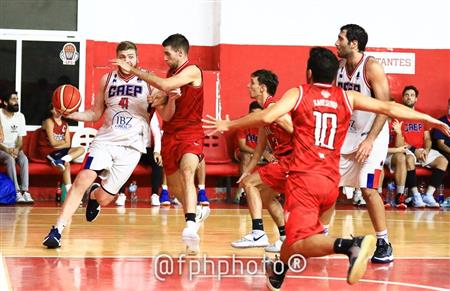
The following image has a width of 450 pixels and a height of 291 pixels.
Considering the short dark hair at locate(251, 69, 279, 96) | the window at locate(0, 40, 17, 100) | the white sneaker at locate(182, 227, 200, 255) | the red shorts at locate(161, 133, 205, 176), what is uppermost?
the window at locate(0, 40, 17, 100)

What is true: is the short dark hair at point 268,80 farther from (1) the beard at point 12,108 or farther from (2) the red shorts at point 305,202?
(1) the beard at point 12,108

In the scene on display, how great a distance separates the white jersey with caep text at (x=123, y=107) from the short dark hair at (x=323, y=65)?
307 centimetres

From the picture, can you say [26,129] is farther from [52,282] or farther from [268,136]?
[52,282]

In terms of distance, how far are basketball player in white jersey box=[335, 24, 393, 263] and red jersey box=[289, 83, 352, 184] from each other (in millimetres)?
1739

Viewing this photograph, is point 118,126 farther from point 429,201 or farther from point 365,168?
point 429,201

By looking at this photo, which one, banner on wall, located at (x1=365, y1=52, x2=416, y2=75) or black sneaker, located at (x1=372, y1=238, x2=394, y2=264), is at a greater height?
banner on wall, located at (x1=365, y1=52, x2=416, y2=75)

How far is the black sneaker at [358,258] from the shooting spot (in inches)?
210

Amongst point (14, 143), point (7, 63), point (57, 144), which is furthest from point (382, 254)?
point (7, 63)

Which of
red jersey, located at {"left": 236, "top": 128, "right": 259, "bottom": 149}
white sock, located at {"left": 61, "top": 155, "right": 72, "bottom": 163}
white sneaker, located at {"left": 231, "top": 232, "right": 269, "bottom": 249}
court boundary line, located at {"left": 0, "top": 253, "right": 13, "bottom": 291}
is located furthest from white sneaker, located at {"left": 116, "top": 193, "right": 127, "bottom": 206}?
court boundary line, located at {"left": 0, "top": 253, "right": 13, "bottom": 291}

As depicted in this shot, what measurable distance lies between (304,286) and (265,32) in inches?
337

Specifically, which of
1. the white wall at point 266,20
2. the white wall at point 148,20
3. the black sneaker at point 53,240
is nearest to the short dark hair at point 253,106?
the white wall at point 266,20

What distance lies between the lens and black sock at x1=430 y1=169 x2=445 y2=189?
46.3ft

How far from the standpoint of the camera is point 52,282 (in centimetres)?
646

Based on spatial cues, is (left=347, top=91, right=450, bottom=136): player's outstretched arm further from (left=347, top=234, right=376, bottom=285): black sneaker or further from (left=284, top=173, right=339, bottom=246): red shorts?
(left=347, top=234, right=376, bottom=285): black sneaker
